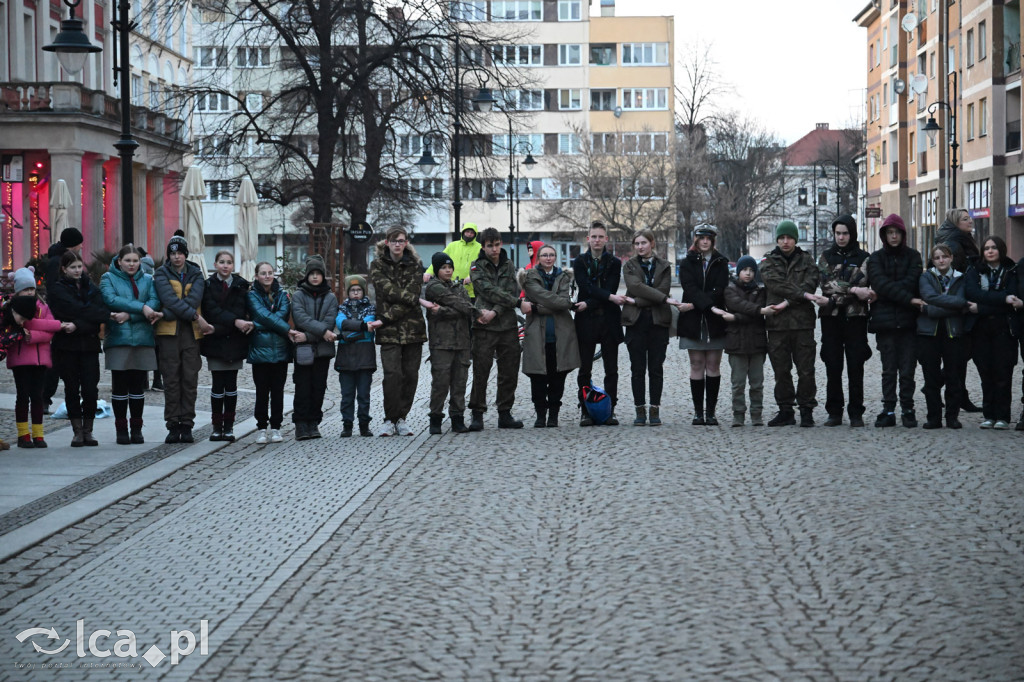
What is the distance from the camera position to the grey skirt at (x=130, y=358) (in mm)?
13633

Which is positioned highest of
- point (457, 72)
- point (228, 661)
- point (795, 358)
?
point (457, 72)

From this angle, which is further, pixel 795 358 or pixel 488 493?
pixel 795 358

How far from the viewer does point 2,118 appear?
45.4 metres

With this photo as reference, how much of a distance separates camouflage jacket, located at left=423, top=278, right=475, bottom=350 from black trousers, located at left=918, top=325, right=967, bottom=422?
14.9 ft

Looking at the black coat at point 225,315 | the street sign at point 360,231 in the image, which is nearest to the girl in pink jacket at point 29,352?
the black coat at point 225,315

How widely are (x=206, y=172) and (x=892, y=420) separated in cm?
7440

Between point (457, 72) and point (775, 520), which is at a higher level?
point (457, 72)

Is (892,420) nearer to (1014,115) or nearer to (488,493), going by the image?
(488,493)

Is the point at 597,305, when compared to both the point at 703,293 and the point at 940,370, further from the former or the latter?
the point at 940,370

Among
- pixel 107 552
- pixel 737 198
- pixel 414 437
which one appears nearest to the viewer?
pixel 107 552

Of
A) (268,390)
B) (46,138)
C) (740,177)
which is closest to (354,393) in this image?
(268,390)

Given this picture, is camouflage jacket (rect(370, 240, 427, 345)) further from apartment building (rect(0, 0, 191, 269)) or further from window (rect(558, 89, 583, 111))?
window (rect(558, 89, 583, 111))

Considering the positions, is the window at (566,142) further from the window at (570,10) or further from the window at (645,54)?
the window at (570,10)

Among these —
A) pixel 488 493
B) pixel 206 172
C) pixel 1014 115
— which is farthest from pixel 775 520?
pixel 206 172
